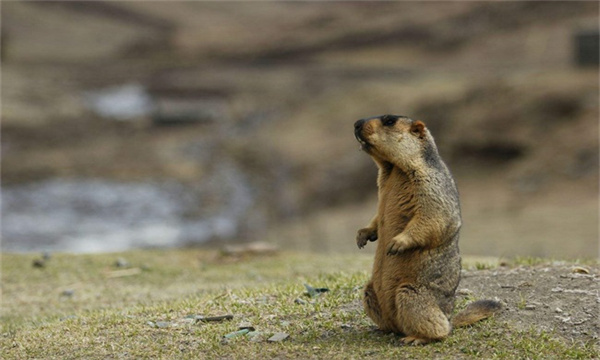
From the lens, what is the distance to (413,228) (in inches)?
295

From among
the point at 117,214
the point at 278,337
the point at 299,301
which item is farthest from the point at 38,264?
the point at 117,214

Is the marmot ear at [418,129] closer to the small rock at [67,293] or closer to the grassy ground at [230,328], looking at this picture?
the grassy ground at [230,328]

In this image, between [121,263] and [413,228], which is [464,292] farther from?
[121,263]

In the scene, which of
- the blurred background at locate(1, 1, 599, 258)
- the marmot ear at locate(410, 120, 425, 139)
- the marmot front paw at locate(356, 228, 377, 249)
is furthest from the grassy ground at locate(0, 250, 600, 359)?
the blurred background at locate(1, 1, 599, 258)

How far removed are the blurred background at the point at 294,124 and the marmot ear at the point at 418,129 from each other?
1499cm

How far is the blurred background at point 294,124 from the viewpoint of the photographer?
30031 millimetres

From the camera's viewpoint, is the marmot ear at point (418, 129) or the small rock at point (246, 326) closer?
the marmot ear at point (418, 129)

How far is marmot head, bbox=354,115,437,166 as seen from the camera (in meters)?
7.52

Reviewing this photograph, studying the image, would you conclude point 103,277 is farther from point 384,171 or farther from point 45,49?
point 45,49

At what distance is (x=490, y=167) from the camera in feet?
111

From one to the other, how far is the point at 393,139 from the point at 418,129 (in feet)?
0.98

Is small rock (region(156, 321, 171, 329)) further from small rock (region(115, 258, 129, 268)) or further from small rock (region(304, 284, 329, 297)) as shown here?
small rock (region(115, 258, 129, 268))

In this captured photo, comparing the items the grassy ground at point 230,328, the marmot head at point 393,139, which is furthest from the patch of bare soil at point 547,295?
the marmot head at point 393,139

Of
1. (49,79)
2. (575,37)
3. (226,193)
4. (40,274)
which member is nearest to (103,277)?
(40,274)
